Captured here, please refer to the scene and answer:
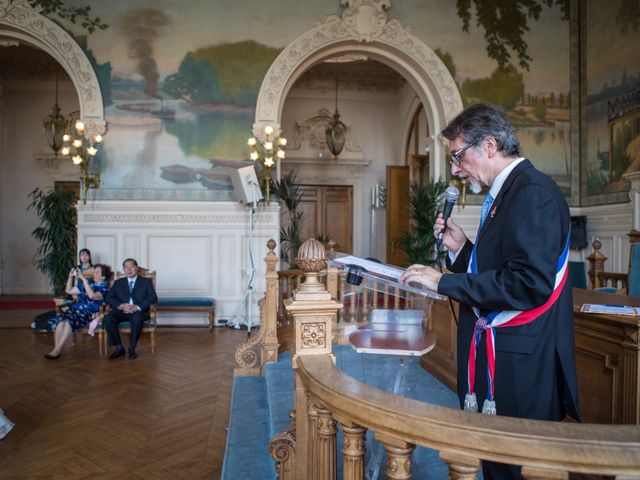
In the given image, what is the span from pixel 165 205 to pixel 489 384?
7102mm

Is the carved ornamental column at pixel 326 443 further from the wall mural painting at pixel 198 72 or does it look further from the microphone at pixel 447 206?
the wall mural painting at pixel 198 72

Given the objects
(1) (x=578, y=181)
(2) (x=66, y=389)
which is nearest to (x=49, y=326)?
(2) (x=66, y=389)

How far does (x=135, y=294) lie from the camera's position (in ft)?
20.4

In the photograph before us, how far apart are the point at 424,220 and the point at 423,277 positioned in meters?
6.63

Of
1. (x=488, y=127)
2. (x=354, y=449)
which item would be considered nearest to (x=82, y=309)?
(x=354, y=449)

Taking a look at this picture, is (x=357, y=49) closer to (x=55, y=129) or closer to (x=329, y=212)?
(x=329, y=212)

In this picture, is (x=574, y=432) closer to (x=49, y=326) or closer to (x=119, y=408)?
(x=119, y=408)

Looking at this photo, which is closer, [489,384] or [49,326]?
[489,384]

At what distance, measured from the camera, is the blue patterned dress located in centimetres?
611

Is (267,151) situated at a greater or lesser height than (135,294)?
greater

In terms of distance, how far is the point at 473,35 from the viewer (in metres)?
8.45

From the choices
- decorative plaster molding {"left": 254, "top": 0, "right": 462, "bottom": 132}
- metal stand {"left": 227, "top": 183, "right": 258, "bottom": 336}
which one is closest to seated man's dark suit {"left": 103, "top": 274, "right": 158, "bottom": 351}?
metal stand {"left": 227, "top": 183, "right": 258, "bottom": 336}

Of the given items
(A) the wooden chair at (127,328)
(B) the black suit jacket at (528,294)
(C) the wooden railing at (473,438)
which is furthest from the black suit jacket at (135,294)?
(B) the black suit jacket at (528,294)

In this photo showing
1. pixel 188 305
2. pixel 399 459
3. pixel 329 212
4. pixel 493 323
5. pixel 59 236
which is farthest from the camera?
pixel 329 212
